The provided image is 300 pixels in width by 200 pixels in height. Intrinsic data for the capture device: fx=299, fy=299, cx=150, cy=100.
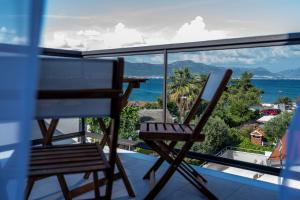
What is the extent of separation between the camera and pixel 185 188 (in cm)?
269

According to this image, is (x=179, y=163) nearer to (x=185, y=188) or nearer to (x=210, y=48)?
(x=185, y=188)

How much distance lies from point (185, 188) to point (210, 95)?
2.87ft

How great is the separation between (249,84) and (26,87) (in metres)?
2.62

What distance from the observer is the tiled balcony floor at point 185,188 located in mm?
2527

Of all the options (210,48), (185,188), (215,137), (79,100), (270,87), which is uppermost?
(210,48)

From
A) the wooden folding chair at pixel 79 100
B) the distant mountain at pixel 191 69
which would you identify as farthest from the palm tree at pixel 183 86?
the wooden folding chair at pixel 79 100

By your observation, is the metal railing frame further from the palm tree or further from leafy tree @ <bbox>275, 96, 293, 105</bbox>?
leafy tree @ <bbox>275, 96, 293, 105</bbox>

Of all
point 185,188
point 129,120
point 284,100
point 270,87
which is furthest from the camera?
point 129,120

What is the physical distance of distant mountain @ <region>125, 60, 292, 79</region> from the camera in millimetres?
2922

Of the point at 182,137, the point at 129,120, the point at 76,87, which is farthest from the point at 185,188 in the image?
the point at 76,87

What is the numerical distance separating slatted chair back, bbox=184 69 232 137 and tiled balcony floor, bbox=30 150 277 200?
590 mm

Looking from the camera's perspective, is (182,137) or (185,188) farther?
(185,188)

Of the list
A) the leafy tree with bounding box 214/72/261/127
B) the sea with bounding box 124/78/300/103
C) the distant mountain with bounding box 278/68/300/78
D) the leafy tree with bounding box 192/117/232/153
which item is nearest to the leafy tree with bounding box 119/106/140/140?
the sea with bounding box 124/78/300/103

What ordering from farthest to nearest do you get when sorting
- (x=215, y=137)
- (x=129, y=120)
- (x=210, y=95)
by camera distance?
1. (x=129, y=120)
2. (x=215, y=137)
3. (x=210, y=95)
